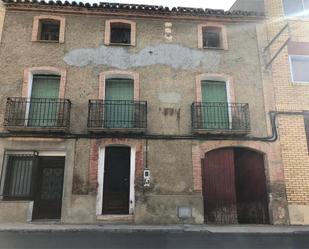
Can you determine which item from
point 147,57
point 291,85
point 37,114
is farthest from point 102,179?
point 291,85

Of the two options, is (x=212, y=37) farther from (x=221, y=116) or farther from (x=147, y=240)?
(x=147, y=240)

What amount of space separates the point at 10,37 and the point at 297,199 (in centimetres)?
1236

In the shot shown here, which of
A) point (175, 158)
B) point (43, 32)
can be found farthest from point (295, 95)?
point (43, 32)

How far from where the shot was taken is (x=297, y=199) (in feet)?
34.6

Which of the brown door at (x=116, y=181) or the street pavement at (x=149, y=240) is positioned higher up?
the brown door at (x=116, y=181)

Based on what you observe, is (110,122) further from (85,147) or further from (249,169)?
(249,169)

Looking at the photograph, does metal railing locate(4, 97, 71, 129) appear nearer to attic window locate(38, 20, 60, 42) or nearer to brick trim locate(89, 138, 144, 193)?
brick trim locate(89, 138, 144, 193)

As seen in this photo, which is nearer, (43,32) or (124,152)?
(124,152)

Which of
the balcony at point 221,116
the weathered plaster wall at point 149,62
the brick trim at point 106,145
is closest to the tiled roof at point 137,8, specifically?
the weathered plaster wall at point 149,62

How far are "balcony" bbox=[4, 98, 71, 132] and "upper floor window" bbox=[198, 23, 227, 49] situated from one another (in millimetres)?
6040

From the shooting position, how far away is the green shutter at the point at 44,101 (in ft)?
34.8

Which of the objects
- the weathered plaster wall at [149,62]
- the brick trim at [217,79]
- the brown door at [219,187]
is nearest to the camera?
the brown door at [219,187]

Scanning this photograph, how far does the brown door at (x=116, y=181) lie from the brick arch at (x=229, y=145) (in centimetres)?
246

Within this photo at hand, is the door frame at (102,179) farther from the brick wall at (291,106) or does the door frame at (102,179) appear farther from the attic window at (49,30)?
the brick wall at (291,106)
